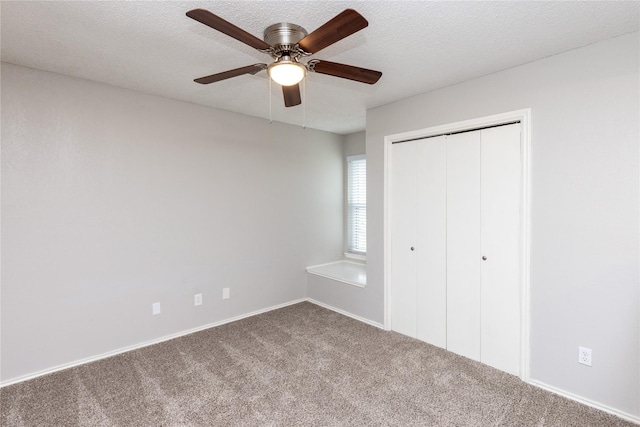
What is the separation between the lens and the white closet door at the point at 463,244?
2797 mm

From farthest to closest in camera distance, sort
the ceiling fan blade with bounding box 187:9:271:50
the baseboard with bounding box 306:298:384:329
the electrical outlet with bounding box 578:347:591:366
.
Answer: the baseboard with bounding box 306:298:384:329 < the electrical outlet with bounding box 578:347:591:366 < the ceiling fan blade with bounding box 187:9:271:50

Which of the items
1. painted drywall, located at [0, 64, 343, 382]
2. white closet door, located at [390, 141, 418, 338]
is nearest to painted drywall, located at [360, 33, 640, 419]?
white closet door, located at [390, 141, 418, 338]

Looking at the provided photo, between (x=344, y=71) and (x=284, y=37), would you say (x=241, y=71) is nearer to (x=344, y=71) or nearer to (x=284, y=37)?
(x=284, y=37)

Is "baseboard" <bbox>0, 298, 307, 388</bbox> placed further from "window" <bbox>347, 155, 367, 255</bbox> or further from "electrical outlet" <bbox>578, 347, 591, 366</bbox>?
"electrical outlet" <bbox>578, 347, 591, 366</bbox>

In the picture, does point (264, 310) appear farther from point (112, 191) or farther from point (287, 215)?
point (112, 191)

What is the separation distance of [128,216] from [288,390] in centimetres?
208

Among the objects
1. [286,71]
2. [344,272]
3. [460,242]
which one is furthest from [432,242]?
[286,71]

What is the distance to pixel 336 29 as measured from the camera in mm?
1465

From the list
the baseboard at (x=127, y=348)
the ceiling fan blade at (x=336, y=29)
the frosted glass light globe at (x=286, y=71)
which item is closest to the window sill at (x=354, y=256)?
the baseboard at (x=127, y=348)

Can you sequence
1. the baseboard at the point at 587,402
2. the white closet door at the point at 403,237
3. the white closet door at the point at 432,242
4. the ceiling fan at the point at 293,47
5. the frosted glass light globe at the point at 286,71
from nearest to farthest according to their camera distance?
1. the ceiling fan at the point at 293,47
2. the frosted glass light globe at the point at 286,71
3. the baseboard at the point at 587,402
4. the white closet door at the point at 432,242
5. the white closet door at the point at 403,237

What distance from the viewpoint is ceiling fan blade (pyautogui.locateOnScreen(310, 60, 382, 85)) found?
6.08ft

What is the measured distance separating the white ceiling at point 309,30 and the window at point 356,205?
1.88 meters

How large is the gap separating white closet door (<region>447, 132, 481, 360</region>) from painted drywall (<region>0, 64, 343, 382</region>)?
2.07 m

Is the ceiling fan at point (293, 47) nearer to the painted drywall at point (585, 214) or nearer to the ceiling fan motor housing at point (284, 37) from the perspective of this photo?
the ceiling fan motor housing at point (284, 37)
